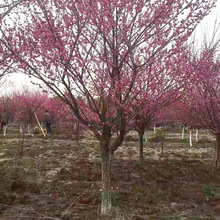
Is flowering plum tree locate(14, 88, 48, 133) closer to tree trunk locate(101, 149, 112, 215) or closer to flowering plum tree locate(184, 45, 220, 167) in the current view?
flowering plum tree locate(184, 45, 220, 167)

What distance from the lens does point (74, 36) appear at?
5.02 m

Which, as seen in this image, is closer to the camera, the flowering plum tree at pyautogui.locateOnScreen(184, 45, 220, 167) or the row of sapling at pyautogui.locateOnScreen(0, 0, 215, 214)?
the row of sapling at pyautogui.locateOnScreen(0, 0, 215, 214)

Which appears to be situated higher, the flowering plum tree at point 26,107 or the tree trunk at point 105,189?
the flowering plum tree at point 26,107

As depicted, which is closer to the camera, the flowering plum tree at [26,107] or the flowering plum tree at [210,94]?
the flowering plum tree at [210,94]

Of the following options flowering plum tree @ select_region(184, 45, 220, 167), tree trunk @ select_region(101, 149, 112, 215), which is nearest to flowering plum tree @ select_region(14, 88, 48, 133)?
flowering plum tree @ select_region(184, 45, 220, 167)

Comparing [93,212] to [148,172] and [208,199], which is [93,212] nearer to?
[208,199]

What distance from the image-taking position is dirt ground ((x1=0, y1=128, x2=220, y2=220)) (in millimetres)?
5719

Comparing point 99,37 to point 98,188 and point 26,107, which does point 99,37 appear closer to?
point 98,188

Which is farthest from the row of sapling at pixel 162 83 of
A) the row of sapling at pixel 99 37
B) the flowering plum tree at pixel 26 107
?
the flowering plum tree at pixel 26 107

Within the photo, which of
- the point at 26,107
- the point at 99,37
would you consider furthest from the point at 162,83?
the point at 26,107

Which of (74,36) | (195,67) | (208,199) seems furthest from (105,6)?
(208,199)

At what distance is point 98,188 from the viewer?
284 inches

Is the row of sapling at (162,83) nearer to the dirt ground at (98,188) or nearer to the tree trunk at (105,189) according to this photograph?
the tree trunk at (105,189)

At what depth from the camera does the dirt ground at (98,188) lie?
5719 mm
